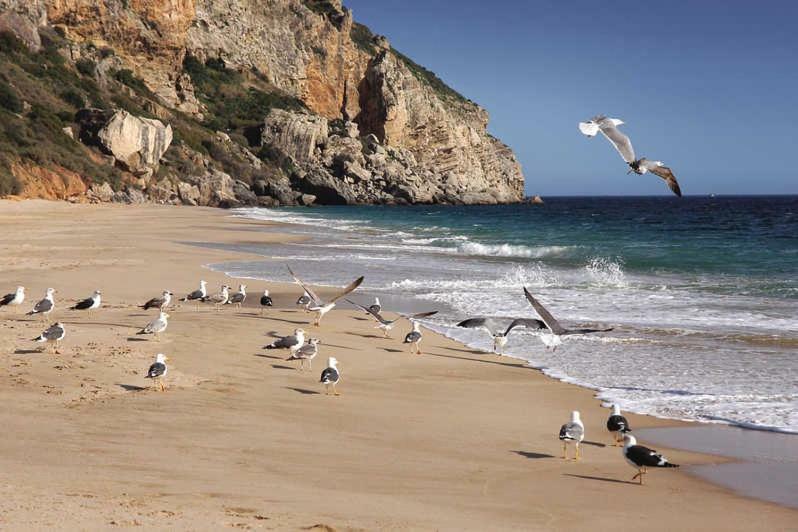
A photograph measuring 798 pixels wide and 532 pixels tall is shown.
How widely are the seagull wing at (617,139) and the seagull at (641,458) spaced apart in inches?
131

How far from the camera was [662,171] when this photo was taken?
29.8ft

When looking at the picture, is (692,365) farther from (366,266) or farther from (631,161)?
(366,266)

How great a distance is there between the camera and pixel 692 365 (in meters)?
11.6

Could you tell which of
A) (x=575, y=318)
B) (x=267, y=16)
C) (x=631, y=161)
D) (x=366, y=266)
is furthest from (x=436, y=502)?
(x=267, y=16)

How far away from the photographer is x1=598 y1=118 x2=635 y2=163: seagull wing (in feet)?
29.7

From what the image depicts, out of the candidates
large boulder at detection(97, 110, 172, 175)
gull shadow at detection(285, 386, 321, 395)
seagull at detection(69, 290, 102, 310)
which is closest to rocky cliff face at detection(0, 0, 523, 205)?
large boulder at detection(97, 110, 172, 175)

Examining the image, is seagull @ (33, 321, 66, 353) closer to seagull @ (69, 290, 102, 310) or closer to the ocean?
seagull @ (69, 290, 102, 310)

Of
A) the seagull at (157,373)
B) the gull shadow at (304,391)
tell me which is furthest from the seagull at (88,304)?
the gull shadow at (304,391)

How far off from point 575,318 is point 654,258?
18.0m

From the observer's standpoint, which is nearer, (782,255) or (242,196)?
(782,255)

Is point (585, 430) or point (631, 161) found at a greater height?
point (631, 161)

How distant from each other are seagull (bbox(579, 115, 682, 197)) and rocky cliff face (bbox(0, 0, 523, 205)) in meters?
52.4

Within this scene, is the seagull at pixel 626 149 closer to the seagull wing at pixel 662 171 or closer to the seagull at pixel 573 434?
the seagull wing at pixel 662 171

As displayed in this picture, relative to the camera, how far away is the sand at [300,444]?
529cm
